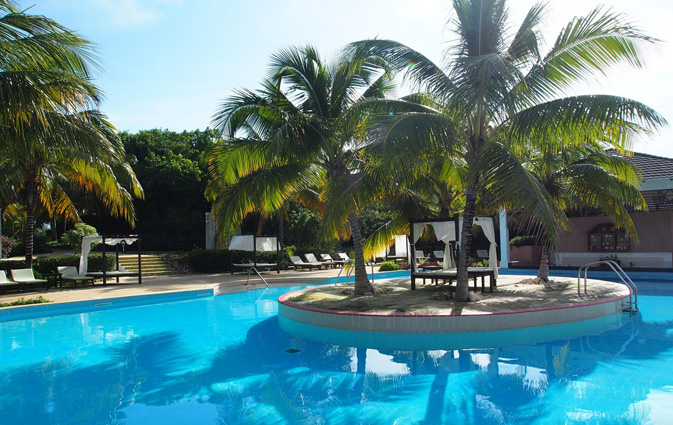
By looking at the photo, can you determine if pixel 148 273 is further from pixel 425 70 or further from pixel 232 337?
pixel 425 70

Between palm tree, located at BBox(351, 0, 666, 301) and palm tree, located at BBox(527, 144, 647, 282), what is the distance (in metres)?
2.51

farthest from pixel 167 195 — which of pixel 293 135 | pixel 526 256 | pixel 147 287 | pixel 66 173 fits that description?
pixel 293 135

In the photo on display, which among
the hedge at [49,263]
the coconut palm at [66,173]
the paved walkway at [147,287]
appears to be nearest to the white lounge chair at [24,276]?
the paved walkway at [147,287]

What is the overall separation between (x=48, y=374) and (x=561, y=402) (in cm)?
698

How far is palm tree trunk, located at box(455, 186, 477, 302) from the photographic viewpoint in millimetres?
9484

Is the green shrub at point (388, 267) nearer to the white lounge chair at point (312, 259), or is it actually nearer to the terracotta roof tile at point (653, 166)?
the white lounge chair at point (312, 259)

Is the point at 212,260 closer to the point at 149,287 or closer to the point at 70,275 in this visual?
the point at 149,287

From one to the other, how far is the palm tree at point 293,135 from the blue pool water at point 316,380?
2.94 meters

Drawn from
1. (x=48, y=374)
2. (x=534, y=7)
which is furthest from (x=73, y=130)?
(x=534, y=7)

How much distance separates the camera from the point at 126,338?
31.1ft

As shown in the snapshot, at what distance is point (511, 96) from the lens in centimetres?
839

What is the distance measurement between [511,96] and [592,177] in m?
4.64

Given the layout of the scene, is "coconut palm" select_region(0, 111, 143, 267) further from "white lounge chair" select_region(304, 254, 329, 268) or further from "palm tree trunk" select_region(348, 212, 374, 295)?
"white lounge chair" select_region(304, 254, 329, 268)

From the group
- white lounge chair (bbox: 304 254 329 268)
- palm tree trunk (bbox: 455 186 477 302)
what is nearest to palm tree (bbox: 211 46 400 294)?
palm tree trunk (bbox: 455 186 477 302)
